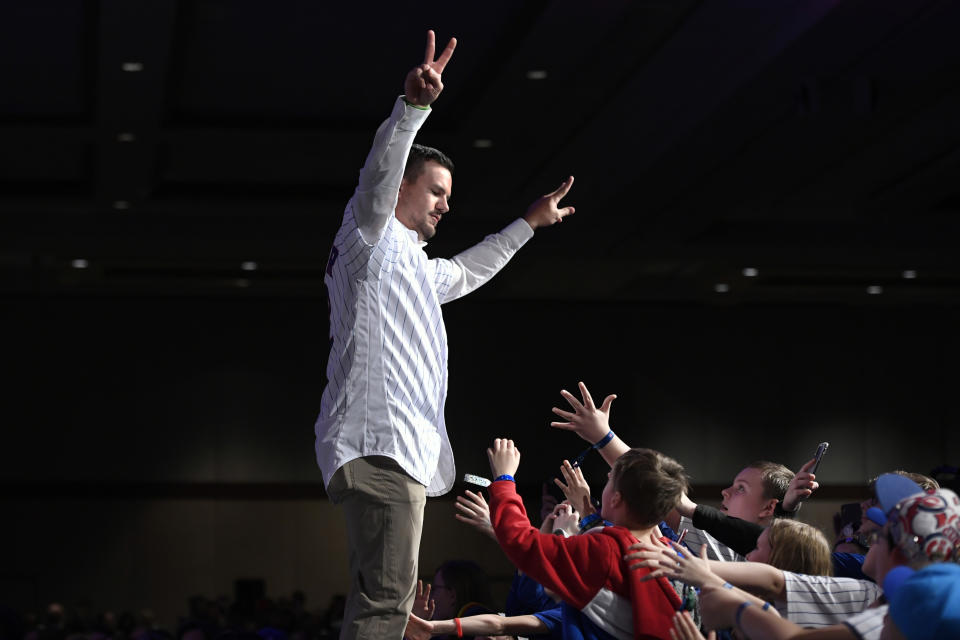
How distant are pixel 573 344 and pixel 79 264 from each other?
5.05 meters

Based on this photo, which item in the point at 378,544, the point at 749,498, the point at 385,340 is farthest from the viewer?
the point at 749,498

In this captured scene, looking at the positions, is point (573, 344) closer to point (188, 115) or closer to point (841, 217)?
point (841, 217)

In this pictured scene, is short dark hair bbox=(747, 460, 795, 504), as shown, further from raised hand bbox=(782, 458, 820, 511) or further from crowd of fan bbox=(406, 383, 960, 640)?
raised hand bbox=(782, 458, 820, 511)

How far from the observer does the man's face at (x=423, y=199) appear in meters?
3.09

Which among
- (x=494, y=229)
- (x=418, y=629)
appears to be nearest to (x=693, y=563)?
(x=418, y=629)

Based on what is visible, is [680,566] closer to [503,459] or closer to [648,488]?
[648,488]

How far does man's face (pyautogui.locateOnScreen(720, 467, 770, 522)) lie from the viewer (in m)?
4.14

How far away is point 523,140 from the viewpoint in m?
9.64

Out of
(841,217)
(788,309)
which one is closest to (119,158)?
(841,217)

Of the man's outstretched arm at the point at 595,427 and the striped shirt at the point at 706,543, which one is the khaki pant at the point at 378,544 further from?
the striped shirt at the point at 706,543

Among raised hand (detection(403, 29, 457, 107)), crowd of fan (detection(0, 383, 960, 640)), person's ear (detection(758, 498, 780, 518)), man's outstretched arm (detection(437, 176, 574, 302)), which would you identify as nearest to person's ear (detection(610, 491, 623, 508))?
crowd of fan (detection(0, 383, 960, 640))

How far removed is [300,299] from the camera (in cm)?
1371

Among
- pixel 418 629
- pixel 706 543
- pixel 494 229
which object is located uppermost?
pixel 494 229

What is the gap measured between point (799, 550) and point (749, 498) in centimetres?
87
